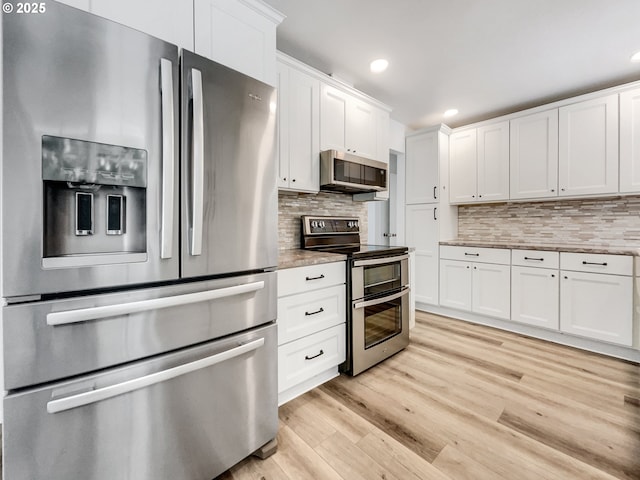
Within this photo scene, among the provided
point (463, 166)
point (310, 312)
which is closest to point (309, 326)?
point (310, 312)

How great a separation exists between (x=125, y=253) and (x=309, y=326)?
3.89 ft

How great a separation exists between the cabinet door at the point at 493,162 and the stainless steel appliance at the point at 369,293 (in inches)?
66.1

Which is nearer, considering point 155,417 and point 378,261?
point 155,417

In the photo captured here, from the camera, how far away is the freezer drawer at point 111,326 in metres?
0.81

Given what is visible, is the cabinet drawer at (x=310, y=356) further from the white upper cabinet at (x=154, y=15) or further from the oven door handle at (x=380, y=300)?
the white upper cabinet at (x=154, y=15)

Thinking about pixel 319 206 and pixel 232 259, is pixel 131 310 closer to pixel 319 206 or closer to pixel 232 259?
pixel 232 259

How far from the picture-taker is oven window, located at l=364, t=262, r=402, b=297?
2176 millimetres

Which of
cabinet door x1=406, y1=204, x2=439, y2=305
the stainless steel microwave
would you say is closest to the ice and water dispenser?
the stainless steel microwave

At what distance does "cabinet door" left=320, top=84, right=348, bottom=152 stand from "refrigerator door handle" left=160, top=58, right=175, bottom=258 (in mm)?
1496

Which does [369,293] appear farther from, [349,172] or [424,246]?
[424,246]

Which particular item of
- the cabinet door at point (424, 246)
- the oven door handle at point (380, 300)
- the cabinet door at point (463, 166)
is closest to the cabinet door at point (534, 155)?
the cabinet door at point (463, 166)

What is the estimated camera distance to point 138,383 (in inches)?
37.7

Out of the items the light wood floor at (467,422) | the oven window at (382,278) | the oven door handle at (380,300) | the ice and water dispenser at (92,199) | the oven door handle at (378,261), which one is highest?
the ice and water dispenser at (92,199)

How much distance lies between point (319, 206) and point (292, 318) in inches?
51.0
